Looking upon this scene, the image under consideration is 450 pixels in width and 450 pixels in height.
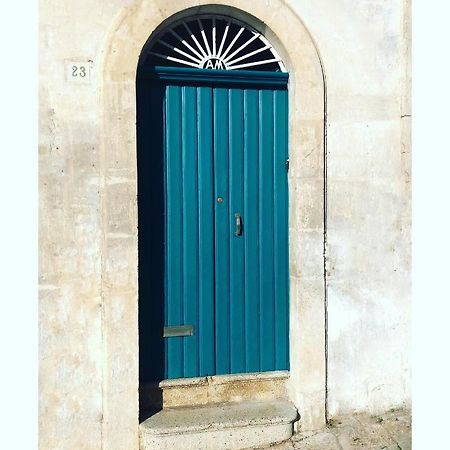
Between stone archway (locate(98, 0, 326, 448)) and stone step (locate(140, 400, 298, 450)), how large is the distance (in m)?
0.18

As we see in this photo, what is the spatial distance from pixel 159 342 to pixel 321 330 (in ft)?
4.44

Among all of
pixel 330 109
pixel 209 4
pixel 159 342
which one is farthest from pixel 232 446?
pixel 209 4

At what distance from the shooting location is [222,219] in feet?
16.0

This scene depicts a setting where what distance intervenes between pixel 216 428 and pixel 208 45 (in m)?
3.11

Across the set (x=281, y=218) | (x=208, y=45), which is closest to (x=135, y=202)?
(x=281, y=218)

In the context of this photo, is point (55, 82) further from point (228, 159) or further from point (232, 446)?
point (232, 446)

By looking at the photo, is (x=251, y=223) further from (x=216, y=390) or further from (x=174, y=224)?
(x=216, y=390)

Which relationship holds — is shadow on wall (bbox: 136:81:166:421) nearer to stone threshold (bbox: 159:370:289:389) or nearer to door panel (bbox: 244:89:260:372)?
stone threshold (bbox: 159:370:289:389)

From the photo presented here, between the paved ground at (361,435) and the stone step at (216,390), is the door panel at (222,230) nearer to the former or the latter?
the stone step at (216,390)

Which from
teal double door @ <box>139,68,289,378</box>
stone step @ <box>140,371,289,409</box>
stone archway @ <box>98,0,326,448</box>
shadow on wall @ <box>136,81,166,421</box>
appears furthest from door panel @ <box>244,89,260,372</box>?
shadow on wall @ <box>136,81,166,421</box>

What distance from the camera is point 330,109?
487 cm

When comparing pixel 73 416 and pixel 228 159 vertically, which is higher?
pixel 228 159

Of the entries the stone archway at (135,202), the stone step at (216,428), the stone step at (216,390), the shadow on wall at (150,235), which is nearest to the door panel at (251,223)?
the stone step at (216,390)

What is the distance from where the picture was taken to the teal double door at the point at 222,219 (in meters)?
4.78
